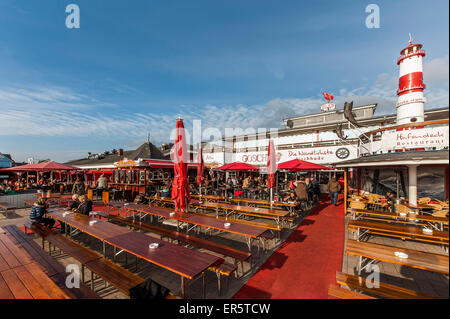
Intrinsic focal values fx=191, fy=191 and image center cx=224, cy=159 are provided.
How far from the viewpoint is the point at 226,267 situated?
3.53m

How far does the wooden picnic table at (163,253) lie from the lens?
296 centimetres

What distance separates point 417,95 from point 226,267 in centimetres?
1251

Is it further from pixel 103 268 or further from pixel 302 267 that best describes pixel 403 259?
pixel 103 268

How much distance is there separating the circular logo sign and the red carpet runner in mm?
8900

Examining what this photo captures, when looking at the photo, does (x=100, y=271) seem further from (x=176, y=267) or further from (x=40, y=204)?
(x=40, y=204)

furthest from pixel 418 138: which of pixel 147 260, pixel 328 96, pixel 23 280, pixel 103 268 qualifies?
pixel 328 96

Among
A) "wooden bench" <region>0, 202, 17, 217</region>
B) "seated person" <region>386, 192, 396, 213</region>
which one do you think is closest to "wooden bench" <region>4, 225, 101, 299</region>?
"wooden bench" <region>0, 202, 17, 217</region>

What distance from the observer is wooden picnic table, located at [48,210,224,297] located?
296 centimetres

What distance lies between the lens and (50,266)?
3.46 metres

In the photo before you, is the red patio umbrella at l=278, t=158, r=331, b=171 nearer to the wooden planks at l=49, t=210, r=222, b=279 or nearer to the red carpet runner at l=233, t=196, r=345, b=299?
the red carpet runner at l=233, t=196, r=345, b=299

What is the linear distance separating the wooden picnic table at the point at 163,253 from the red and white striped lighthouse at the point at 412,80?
38.3 feet

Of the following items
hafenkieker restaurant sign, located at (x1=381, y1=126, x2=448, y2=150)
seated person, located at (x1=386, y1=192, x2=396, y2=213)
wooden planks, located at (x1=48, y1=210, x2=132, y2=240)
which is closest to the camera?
hafenkieker restaurant sign, located at (x1=381, y1=126, x2=448, y2=150)

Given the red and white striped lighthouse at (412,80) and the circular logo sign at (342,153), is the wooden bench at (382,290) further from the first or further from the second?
the circular logo sign at (342,153)
